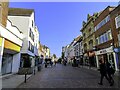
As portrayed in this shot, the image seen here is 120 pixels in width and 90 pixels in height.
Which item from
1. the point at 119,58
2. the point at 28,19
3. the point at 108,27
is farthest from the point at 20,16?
the point at 119,58

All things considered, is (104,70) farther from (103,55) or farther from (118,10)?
(103,55)

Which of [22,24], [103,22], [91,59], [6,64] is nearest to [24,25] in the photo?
[22,24]

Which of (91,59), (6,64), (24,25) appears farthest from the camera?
(91,59)

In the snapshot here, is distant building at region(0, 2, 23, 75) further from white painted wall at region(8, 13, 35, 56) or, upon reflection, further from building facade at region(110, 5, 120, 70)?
building facade at region(110, 5, 120, 70)

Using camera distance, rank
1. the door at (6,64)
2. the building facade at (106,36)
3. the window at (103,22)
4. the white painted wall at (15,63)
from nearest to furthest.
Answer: the door at (6,64)
the white painted wall at (15,63)
the building facade at (106,36)
the window at (103,22)

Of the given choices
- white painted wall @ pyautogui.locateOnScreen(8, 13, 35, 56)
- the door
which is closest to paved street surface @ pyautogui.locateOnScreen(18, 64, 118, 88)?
the door

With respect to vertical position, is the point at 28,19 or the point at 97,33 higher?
the point at 28,19

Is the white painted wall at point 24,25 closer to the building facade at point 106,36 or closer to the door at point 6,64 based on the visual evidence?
the door at point 6,64

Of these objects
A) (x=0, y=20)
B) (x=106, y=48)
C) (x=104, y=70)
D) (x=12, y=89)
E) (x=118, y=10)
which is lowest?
(x=12, y=89)

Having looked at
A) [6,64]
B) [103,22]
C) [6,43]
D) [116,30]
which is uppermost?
[103,22]

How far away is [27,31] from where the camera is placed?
2394 centimetres

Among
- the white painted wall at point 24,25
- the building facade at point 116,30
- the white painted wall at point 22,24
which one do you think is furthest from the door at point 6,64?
the building facade at point 116,30

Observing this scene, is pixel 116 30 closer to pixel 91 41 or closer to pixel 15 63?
pixel 91 41

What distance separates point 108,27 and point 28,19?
540 inches
